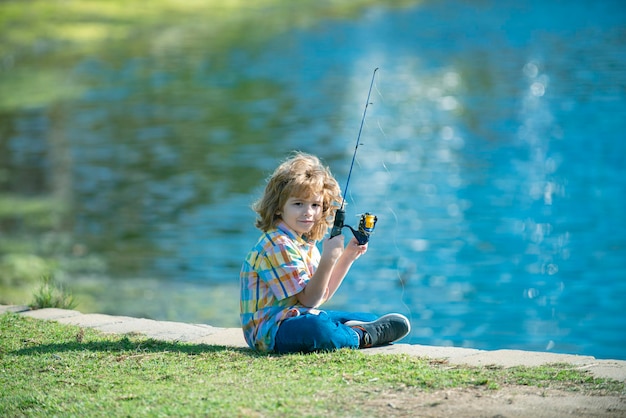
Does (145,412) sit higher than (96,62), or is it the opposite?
(96,62)

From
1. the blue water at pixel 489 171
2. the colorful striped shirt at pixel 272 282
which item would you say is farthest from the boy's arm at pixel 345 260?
the blue water at pixel 489 171

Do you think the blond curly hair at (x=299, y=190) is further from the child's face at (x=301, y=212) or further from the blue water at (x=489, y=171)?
the blue water at (x=489, y=171)

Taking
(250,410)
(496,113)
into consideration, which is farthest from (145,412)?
(496,113)

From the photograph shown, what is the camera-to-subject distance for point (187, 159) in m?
18.6

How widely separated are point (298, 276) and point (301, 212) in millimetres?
345

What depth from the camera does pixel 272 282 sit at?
5027 mm

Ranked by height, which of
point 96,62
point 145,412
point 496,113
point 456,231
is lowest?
point 145,412

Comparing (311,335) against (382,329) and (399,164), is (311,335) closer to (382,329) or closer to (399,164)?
(382,329)

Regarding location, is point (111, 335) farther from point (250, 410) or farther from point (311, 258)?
point (250, 410)

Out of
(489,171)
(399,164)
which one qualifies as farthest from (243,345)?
(399,164)

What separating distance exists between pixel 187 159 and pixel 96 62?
14049 mm

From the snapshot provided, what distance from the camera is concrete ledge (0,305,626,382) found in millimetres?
4633

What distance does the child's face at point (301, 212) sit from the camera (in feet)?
16.8

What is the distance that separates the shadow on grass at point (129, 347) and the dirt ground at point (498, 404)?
4.02 ft
